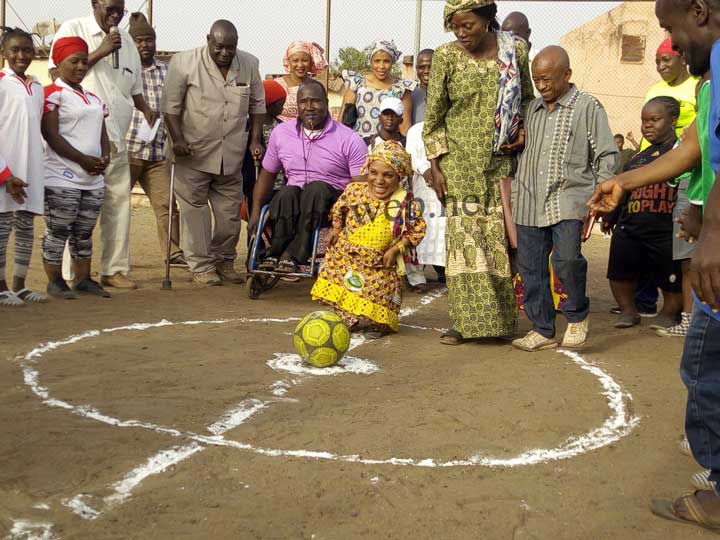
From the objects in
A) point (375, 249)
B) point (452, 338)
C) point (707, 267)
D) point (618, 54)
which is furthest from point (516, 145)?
point (618, 54)

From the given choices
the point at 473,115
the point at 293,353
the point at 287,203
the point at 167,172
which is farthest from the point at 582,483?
the point at 167,172

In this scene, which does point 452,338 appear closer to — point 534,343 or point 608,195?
point 534,343

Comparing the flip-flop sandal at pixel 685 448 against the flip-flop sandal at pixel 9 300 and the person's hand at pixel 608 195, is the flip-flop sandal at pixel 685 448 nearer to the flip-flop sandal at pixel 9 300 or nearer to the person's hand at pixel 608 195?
the person's hand at pixel 608 195

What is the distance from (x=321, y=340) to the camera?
18.7 feet

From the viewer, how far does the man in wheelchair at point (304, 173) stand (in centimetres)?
794

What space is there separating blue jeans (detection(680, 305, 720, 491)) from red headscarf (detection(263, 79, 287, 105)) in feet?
22.3

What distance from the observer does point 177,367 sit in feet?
18.6

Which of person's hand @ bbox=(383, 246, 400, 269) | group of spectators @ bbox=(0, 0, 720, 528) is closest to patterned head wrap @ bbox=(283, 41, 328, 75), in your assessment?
group of spectators @ bbox=(0, 0, 720, 528)

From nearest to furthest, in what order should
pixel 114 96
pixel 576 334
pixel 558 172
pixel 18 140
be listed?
pixel 558 172
pixel 576 334
pixel 18 140
pixel 114 96

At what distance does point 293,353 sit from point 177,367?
885 mm

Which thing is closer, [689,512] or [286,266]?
[689,512]

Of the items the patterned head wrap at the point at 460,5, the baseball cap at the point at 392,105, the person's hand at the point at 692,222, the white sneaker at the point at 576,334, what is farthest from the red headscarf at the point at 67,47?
the person's hand at the point at 692,222

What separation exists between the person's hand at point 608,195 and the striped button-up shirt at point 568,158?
92.1 inches

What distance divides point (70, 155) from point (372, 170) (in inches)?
99.8
